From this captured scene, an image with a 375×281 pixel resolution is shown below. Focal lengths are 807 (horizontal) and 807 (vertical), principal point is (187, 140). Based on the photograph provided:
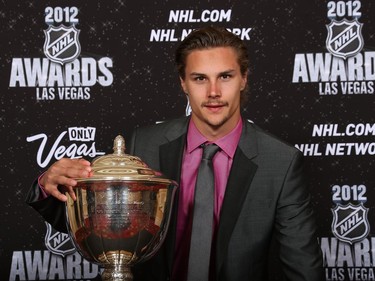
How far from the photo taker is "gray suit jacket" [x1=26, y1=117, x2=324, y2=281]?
1.99m

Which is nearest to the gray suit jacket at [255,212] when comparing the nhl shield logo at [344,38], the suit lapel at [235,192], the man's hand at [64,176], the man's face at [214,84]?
the suit lapel at [235,192]

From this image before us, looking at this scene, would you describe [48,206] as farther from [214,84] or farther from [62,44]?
[62,44]

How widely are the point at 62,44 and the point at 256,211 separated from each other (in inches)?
39.8

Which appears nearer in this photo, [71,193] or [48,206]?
[71,193]

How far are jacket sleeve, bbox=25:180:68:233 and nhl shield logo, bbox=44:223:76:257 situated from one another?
774 mm

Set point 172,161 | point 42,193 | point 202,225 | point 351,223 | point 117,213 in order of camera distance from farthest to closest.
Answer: point 351,223 → point 172,161 → point 202,225 → point 42,193 → point 117,213

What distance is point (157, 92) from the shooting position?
2.70 meters

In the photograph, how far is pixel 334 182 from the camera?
2676mm

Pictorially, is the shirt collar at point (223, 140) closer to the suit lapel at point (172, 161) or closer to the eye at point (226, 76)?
the suit lapel at point (172, 161)

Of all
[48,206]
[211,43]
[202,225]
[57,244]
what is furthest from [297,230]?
[57,244]

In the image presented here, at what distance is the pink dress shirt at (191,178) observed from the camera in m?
2.02

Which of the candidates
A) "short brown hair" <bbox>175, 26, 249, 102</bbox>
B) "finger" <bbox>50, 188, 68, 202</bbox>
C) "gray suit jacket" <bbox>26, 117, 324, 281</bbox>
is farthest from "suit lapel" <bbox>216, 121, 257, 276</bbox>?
"finger" <bbox>50, 188, 68, 202</bbox>

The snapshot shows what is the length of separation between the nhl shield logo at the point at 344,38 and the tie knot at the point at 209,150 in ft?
2.60

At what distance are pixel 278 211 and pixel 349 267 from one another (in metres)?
0.69
